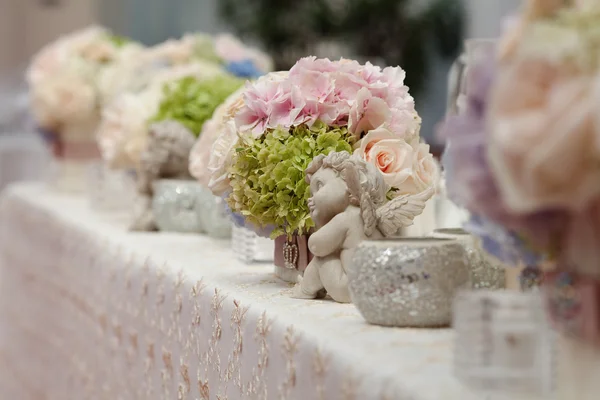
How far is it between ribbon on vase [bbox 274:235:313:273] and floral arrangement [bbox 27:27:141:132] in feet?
5.78

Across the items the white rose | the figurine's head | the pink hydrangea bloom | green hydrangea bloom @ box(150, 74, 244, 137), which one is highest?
the white rose

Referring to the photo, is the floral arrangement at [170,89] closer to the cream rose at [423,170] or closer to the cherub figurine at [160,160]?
the cherub figurine at [160,160]

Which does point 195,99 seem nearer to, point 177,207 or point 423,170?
point 177,207

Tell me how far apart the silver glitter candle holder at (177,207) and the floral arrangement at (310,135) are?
2.65 ft

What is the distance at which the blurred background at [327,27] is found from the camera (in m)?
6.22

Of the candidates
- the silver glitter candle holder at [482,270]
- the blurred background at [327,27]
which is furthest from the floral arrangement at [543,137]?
the blurred background at [327,27]

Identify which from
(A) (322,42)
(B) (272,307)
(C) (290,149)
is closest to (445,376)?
(B) (272,307)

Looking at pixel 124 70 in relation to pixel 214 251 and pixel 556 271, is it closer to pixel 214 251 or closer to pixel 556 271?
pixel 214 251

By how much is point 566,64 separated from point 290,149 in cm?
73

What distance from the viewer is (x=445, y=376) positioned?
0.99 metres

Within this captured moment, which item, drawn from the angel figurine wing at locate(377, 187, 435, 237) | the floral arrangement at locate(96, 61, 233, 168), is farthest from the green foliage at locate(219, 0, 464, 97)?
the angel figurine wing at locate(377, 187, 435, 237)

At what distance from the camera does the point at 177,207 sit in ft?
7.98

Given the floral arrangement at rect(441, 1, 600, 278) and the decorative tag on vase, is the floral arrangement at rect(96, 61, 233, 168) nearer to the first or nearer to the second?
the decorative tag on vase

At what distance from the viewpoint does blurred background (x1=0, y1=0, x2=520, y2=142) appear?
6.22m
